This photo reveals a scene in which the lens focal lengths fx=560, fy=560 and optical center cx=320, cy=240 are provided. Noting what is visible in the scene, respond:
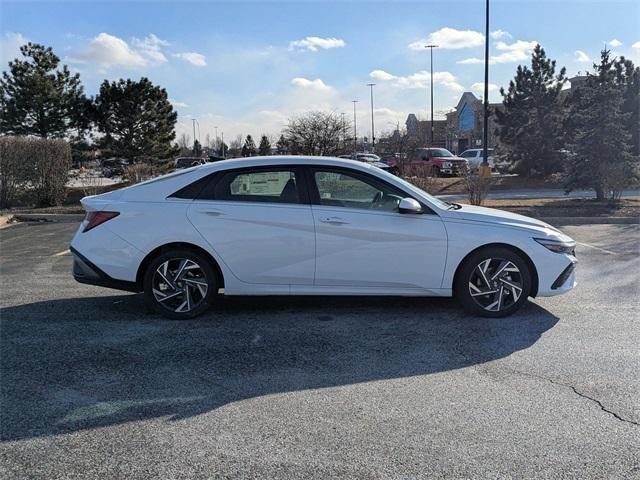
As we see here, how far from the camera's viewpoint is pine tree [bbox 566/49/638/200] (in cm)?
1694

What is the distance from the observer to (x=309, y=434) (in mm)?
3271

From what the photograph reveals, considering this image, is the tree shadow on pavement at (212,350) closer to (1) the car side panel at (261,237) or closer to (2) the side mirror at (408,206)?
(1) the car side panel at (261,237)

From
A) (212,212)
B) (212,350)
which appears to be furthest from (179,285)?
(212,350)

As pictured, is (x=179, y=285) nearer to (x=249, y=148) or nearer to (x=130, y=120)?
(x=130, y=120)

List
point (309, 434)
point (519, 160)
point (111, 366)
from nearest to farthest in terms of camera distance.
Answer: point (309, 434), point (111, 366), point (519, 160)

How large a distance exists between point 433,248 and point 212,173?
2300mm

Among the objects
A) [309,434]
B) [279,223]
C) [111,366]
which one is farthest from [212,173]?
[309,434]

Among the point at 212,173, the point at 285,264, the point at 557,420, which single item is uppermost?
the point at 212,173

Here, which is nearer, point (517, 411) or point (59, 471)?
point (59, 471)

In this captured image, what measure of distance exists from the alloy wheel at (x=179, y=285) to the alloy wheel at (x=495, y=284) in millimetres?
2632

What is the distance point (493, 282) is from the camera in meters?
5.45

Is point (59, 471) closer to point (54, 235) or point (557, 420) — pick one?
point (557, 420)

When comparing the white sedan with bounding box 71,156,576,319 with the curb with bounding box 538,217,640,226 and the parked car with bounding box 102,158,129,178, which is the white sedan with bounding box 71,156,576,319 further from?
the parked car with bounding box 102,158,129,178

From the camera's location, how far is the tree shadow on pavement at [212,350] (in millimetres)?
3691
